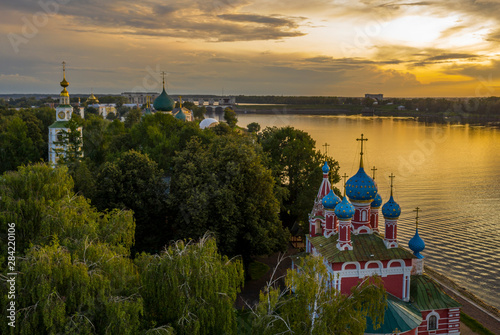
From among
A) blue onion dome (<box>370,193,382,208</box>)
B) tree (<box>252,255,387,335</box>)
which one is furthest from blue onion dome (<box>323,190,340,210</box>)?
tree (<box>252,255,387,335</box>)

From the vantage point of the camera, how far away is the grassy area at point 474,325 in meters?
14.0

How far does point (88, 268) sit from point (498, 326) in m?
13.1

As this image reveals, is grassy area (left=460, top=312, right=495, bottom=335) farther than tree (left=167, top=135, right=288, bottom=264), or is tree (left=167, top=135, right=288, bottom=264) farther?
tree (left=167, top=135, right=288, bottom=264)

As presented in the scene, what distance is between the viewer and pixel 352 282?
43.0 ft

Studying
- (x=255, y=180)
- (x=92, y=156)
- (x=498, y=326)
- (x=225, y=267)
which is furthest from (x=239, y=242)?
(x=92, y=156)

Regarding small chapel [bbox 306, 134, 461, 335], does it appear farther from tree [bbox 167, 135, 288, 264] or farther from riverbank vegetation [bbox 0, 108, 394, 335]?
tree [bbox 167, 135, 288, 264]

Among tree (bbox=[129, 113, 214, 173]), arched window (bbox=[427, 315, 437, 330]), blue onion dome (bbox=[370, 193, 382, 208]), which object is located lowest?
arched window (bbox=[427, 315, 437, 330])

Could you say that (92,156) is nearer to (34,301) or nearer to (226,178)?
(226,178)

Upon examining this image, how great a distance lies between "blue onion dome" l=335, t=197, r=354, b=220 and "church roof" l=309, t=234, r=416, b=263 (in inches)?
38.5

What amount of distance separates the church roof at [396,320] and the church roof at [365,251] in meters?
1.31

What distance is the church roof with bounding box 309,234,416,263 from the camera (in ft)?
42.6

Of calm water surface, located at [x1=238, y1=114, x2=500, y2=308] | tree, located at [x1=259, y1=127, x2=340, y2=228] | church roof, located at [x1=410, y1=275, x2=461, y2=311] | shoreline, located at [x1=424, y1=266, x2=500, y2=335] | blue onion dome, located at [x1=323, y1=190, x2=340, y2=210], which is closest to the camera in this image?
church roof, located at [x1=410, y1=275, x2=461, y2=311]

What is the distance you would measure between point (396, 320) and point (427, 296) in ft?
6.64

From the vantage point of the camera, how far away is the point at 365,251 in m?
13.2
